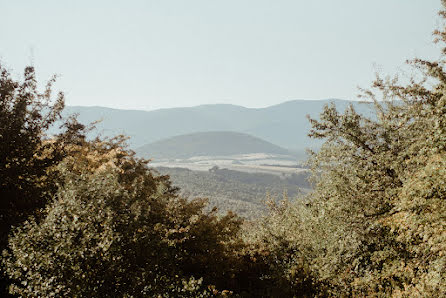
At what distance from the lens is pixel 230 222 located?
19.0 metres

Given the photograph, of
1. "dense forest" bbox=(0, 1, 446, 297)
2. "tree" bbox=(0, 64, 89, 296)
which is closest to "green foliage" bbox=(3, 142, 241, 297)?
"dense forest" bbox=(0, 1, 446, 297)

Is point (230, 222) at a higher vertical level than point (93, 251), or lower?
lower

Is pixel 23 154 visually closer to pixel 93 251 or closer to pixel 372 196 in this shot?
pixel 93 251

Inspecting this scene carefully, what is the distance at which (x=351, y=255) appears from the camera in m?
14.7

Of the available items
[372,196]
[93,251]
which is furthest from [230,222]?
[93,251]

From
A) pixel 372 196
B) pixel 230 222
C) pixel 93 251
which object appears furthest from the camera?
pixel 230 222

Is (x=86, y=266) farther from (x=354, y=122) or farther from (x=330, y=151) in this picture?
(x=354, y=122)

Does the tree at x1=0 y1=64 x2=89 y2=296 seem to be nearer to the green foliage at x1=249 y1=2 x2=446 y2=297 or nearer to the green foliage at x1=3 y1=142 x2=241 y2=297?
the green foliage at x1=3 y1=142 x2=241 y2=297

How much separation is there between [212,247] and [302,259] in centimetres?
602

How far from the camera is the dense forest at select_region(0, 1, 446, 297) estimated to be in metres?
9.90

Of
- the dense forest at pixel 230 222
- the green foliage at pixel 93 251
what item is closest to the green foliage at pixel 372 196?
the dense forest at pixel 230 222

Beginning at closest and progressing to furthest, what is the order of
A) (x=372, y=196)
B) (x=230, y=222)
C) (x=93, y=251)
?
(x=93, y=251) → (x=372, y=196) → (x=230, y=222)

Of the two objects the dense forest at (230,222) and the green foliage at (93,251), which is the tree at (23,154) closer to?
the dense forest at (230,222)

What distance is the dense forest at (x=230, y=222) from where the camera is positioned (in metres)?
9.90
